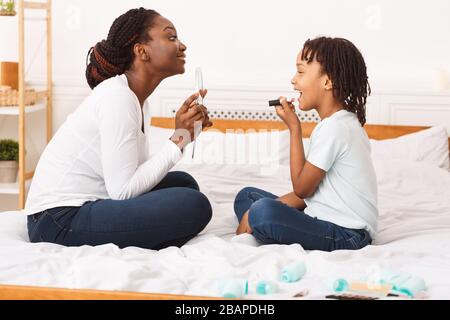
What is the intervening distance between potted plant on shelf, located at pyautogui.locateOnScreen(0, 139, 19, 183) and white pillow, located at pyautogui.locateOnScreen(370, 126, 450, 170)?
5.21 ft

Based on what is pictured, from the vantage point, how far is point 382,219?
2.27 meters

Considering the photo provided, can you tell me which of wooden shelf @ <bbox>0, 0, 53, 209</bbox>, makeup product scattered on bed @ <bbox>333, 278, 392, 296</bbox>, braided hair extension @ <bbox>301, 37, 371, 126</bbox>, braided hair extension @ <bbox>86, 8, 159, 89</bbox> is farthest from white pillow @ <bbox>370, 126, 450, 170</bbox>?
makeup product scattered on bed @ <bbox>333, 278, 392, 296</bbox>

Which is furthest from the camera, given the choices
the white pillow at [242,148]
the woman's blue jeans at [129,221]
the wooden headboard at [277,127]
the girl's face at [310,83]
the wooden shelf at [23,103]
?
the wooden headboard at [277,127]

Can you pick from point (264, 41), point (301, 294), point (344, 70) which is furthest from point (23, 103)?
point (301, 294)

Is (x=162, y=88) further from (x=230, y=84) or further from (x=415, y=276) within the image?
(x=415, y=276)

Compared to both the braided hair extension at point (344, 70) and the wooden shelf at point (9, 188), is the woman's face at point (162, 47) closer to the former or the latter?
the braided hair extension at point (344, 70)

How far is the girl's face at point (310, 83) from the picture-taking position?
2.04 m

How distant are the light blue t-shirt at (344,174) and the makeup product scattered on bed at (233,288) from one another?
0.59m

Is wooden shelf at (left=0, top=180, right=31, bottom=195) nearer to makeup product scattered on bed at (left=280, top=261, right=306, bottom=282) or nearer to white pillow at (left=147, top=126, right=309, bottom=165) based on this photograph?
white pillow at (left=147, top=126, right=309, bottom=165)

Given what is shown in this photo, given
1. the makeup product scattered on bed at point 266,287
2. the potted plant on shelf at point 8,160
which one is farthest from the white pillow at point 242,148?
the makeup product scattered on bed at point 266,287

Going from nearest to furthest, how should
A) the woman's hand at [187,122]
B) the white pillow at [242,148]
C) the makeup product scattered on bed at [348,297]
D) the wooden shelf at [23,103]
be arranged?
the makeup product scattered on bed at [348,297], the woman's hand at [187,122], the white pillow at [242,148], the wooden shelf at [23,103]

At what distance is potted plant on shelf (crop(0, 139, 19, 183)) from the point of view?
11.2 ft

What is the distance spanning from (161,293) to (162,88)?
2200 mm
